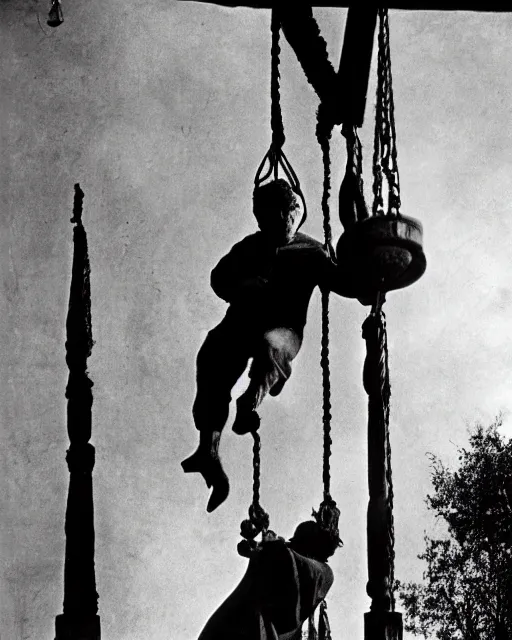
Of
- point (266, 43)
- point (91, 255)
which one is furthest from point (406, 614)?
point (266, 43)

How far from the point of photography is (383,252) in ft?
10.4

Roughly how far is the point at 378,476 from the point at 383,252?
2.29ft

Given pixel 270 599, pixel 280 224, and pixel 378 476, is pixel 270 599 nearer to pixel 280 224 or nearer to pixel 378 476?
pixel 378 476

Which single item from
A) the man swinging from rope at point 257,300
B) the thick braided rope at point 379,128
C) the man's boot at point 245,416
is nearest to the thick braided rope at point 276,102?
the man swinging from rope at point 257,300

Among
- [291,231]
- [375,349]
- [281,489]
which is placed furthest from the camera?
[281,489]

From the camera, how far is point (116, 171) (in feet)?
27.7

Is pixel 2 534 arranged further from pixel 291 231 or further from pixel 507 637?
pixel 291 231

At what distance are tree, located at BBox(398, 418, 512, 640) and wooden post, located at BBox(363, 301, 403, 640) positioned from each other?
512 cm

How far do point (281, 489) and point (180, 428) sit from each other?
1.12 metres

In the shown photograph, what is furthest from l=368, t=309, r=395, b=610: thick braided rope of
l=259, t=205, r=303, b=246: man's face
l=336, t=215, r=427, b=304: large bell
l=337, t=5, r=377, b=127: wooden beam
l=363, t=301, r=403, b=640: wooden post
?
l=337, t=5, r=377, b=127: wooden beam

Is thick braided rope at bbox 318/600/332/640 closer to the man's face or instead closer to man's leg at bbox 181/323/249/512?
man's leg at bbox 181/323/249/512

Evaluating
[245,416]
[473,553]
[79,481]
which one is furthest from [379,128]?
[473,553]

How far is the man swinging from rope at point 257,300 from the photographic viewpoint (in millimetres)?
3654

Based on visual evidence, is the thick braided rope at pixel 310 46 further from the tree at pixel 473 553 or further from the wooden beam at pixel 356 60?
the tree at pixel 473 553
